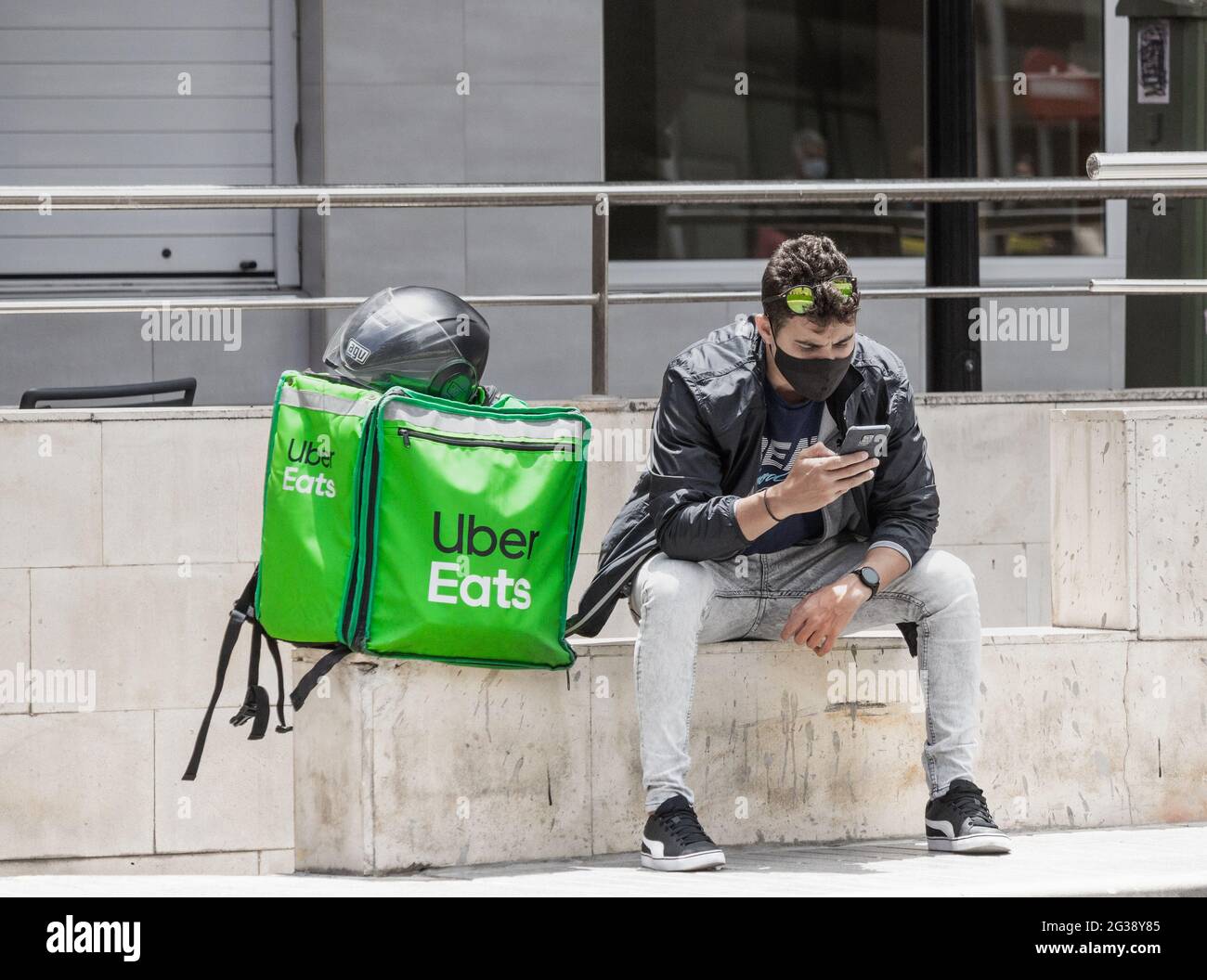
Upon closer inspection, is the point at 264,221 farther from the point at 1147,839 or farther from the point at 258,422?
the point at 1147,839

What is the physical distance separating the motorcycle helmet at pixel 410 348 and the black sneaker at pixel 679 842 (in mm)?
1259

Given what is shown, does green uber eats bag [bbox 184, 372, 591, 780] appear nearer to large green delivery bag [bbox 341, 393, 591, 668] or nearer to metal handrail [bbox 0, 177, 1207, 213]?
large green delivery bag [bbox 341, 393, 591, 668]

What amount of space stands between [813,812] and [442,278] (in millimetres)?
4889

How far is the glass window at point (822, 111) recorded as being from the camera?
9477 mm

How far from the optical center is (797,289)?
412 centimetres

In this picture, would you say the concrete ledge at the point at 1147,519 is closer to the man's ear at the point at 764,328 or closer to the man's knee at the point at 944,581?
the man's knee at the point at 944,581

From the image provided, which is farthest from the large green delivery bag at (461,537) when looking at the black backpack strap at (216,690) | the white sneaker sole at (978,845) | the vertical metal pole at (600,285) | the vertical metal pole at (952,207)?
the vertical metal pole at (952,207)

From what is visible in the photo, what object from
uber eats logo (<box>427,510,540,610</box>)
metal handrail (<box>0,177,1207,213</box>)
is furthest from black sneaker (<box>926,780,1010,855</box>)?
metal handrail (<box>0,177,1207,213</box>)

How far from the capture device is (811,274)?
4.10m

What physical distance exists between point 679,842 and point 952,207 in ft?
12.0

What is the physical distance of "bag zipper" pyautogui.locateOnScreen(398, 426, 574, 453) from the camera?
4301mm

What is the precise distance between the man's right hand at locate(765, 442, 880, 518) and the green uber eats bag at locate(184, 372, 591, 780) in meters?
0.63

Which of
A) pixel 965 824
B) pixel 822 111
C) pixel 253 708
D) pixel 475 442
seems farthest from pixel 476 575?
pixel 822 111
